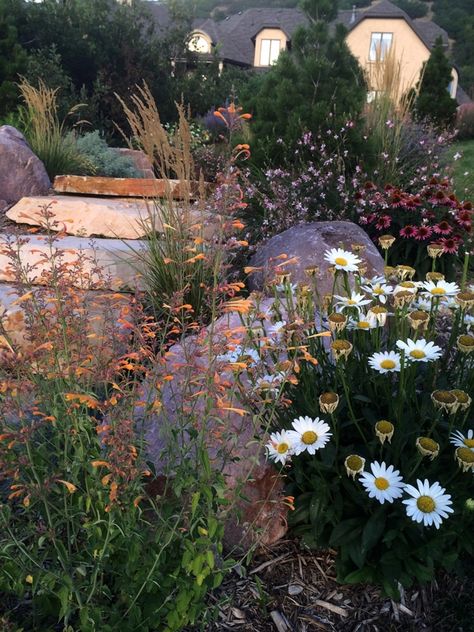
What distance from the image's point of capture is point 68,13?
11383 millimetres

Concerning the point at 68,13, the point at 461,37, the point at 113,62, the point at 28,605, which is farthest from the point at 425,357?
the point at 461,37

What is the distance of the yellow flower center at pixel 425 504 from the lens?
175 cm

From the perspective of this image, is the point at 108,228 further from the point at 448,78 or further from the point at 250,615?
the point at 448,78

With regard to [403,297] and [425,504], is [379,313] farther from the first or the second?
[425,504]

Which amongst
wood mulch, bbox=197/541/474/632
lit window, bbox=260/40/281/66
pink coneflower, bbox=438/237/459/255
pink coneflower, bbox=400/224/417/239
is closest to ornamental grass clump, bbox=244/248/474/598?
wood mulch, bbox=197/541/474/632

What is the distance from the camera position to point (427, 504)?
1759mm

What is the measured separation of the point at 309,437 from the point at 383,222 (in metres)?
3.28

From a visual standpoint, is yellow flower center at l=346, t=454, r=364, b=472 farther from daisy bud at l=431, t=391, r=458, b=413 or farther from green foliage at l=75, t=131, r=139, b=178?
green foliage at l=75, t=131, r=139, b=178

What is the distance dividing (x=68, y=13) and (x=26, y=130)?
449 centimetres

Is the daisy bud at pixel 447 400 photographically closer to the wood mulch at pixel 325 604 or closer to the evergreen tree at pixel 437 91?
the wood mulch at pixel 325 604

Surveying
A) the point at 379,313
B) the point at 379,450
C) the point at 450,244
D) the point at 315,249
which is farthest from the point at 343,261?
the point at 450,244

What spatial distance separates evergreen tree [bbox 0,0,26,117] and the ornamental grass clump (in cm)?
850

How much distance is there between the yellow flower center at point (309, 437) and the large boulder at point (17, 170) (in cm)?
571

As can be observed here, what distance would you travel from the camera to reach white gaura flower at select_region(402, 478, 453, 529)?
1729 mm
